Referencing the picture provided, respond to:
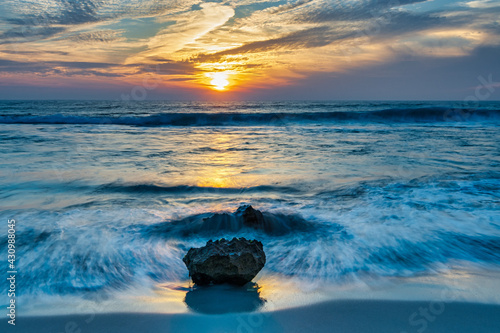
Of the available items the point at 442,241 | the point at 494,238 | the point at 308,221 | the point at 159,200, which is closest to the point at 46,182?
the point at 159,200

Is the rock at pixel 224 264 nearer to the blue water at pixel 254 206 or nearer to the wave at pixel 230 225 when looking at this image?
the blue water at pixel 254 206

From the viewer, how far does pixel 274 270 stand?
3223 millimetres

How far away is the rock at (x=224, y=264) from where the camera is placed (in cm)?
276

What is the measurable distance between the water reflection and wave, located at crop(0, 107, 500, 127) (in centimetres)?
2339

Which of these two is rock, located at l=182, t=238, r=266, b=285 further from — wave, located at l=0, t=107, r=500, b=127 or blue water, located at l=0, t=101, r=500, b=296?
wave, located at l=0, t=107, r=500, b=127

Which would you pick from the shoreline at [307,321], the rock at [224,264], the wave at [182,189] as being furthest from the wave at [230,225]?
the shoreline at [307,321]

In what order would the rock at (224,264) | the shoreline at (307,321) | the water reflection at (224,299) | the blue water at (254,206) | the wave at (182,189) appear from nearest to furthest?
the shoreline at (307,321) < the water reflection at (224,299) < the rock at (224,264) < the blue water at (254,206) < the wave at (182,189)

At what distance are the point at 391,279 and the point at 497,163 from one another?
772cm

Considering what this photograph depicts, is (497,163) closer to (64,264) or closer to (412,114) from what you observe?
(64,264)

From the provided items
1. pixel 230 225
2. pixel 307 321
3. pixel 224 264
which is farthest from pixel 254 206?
pixel 307 321

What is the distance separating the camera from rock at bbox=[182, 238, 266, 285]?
108 inches

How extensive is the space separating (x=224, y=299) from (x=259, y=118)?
1046 inches

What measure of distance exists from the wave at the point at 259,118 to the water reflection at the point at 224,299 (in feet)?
76.7

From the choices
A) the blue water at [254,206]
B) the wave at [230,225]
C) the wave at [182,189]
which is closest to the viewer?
the blue water at [254,206]
